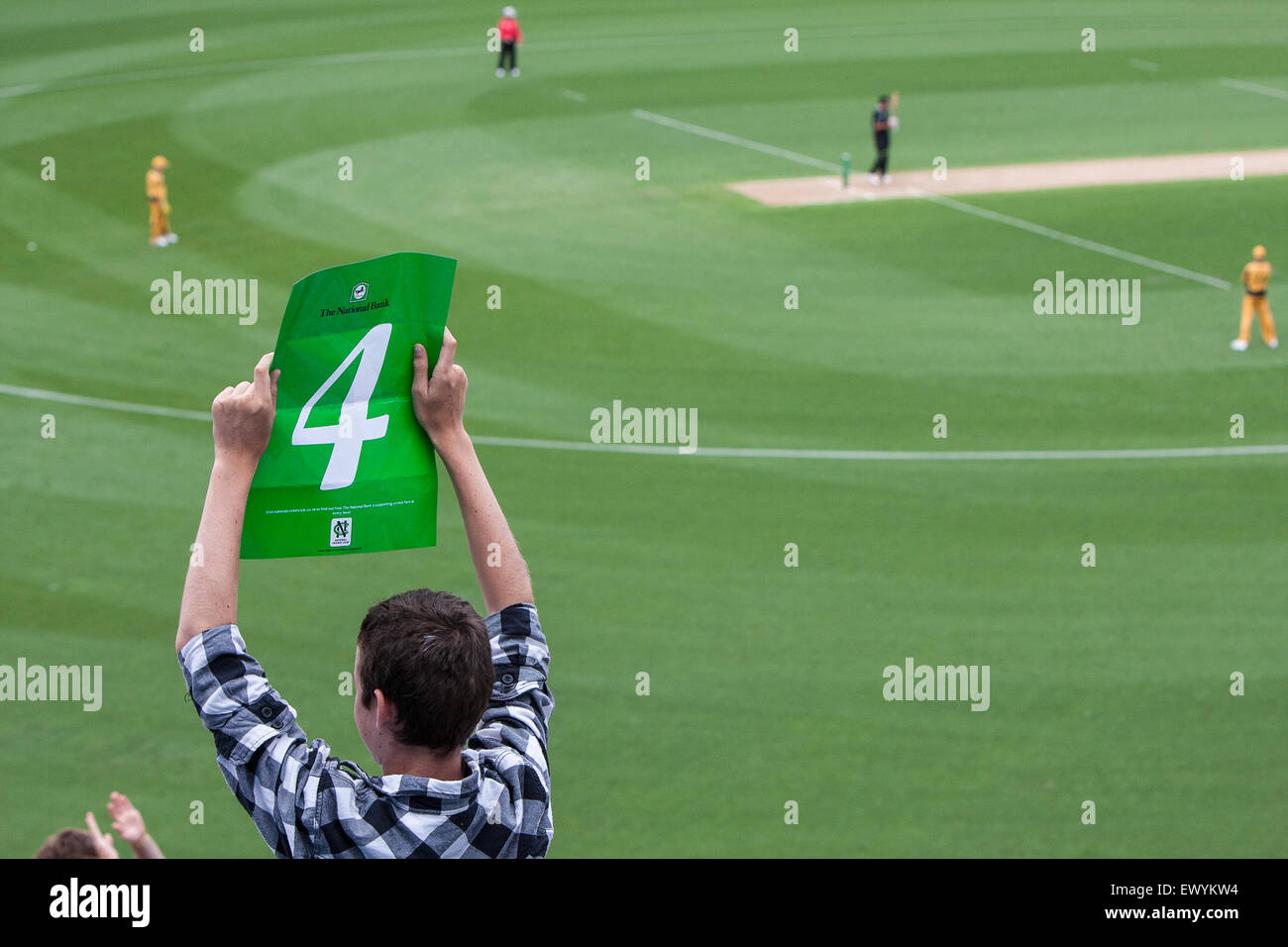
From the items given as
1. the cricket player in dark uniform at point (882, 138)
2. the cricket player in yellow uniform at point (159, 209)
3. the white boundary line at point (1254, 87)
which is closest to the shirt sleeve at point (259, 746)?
the cricket player in yellow uniform at point (159, 209)

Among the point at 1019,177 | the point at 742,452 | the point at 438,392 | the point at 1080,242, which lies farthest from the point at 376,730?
the point at 1019,177

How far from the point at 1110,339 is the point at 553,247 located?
34.3ft

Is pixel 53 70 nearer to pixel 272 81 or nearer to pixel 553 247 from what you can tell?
pixel 272 81

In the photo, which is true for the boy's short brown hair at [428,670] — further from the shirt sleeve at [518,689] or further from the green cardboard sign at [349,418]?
the green cardboard sign at [349,418]

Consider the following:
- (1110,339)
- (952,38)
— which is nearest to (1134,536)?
(1110,339)

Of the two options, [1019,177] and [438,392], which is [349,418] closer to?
[438,392]

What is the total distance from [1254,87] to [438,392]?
43.2 meters

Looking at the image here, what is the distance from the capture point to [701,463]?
19.0 meters

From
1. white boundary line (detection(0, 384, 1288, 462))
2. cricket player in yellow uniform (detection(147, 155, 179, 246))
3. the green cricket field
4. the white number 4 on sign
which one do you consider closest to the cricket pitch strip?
the green cricket field

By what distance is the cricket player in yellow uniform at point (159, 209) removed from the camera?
28.5 meters

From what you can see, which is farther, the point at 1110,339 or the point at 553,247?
the point at 553,247

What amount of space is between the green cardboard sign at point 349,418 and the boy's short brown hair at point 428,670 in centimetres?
47

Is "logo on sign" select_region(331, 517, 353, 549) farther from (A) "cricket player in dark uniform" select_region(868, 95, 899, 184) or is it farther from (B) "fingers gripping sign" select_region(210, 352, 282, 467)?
(A) "cricket player in dark uniform" select_region(868, 95, 899, 184)
